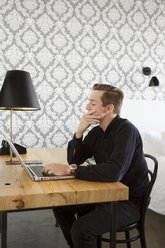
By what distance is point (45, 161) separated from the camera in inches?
74.4

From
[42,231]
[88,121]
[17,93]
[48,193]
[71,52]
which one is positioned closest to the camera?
[48,193]

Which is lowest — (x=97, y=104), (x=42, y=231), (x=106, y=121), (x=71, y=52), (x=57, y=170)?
(x=42, y=231)

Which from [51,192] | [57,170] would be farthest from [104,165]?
[51,192]

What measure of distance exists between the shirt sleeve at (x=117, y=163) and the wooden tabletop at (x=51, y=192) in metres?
0.04

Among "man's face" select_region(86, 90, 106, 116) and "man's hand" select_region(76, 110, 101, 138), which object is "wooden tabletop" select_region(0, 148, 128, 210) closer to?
"man's hand" select_region(76, 110, 101, 138)

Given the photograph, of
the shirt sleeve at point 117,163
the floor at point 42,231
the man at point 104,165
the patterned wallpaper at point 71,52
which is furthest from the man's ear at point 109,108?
→ the patterned wallpaper at point 71,52

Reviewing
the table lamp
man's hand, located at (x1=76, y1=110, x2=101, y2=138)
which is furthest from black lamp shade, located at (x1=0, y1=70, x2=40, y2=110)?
man's hand, located at (x1=76, y1=110, x2=101, y2=138)

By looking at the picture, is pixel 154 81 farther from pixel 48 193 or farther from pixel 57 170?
pixel 48 193

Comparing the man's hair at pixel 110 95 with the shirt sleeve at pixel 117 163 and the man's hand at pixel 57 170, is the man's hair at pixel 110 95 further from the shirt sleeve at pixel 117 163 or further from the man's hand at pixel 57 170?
the man's hand at pixel 57 170

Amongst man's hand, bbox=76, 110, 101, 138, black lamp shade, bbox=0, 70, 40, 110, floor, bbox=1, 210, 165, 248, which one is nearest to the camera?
man's hand, bbox=76, 110, 101, 138

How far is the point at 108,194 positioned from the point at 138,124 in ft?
8.13

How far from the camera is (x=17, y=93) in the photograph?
193cm

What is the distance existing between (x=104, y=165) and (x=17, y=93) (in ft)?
2.92

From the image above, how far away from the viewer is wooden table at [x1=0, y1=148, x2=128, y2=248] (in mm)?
1114
